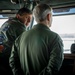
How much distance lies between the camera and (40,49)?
182cm

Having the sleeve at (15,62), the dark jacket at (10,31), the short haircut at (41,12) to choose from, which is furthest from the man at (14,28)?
the short haircut at (41,12)

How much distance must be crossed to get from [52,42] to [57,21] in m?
1.72

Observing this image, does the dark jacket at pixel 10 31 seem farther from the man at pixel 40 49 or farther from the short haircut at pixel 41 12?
the short haircut at pixel 41 12

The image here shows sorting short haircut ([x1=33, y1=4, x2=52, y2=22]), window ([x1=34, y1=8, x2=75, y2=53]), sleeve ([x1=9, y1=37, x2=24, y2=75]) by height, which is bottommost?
sleeve ([x1=9, y1=37, x2=24, y2=75])

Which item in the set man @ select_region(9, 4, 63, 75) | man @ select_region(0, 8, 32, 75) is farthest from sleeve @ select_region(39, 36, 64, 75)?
man @ select_region(0, 8, 32, 75)

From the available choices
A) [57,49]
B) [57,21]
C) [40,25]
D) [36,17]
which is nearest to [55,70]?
[57,49]

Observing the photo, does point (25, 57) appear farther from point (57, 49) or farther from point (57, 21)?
point (57, 21)

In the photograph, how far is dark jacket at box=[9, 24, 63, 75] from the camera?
1.75 meters

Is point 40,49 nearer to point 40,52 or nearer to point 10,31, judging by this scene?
A: point 40,52

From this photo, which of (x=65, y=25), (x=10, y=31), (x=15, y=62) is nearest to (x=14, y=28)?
(x=10, y=31)

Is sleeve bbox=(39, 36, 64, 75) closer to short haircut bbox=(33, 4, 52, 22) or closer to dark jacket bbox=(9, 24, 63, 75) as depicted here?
dark jacket bbox=(9, 24, 63, 75)

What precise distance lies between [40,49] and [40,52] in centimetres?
3

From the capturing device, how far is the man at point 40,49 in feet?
5.74

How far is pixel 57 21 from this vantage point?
3.42 m
